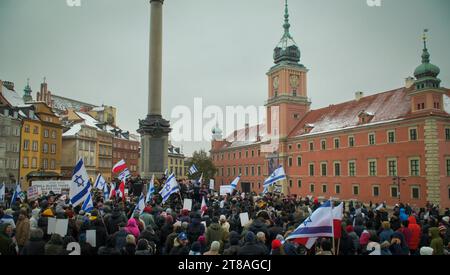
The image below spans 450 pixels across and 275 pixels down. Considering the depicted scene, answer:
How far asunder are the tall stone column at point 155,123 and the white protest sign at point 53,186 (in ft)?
16.0

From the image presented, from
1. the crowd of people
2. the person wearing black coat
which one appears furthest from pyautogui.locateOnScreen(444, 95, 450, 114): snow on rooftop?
the person wearing black coat

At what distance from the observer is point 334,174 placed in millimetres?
51250

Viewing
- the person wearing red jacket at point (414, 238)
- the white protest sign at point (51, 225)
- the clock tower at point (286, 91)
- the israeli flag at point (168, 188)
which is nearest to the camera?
the white protest sign at point (51, 225)

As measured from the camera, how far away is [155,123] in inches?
973

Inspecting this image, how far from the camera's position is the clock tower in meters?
66.1

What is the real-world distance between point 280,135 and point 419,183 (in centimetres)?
2826

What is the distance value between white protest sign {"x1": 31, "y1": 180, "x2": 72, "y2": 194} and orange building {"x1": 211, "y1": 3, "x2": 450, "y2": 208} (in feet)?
108

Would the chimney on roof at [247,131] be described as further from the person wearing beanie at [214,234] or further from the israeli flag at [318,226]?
the israeli flag at [318,226]

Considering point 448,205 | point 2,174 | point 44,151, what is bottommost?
point 448,205

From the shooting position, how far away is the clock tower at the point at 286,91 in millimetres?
66125

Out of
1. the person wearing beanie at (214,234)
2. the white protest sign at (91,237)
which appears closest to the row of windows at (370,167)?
the person wearing beanie at (214,234)
